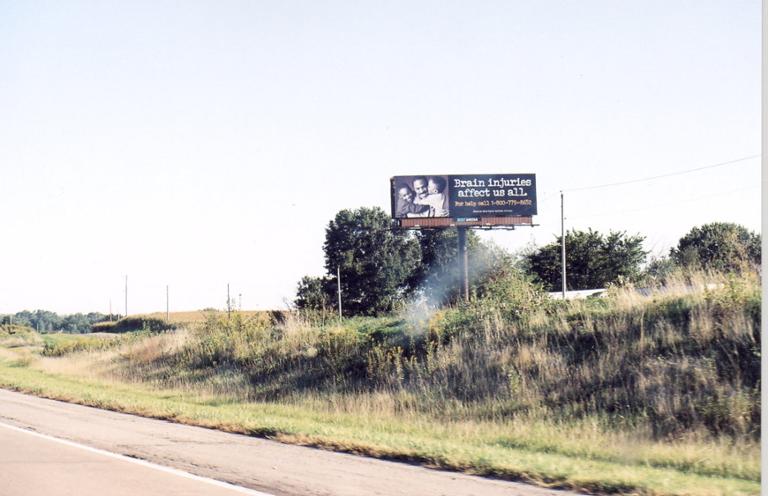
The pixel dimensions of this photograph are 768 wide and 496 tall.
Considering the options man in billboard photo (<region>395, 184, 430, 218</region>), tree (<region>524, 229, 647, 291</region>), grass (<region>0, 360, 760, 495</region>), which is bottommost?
grass (<region>0, 360, 760, 495</region>)

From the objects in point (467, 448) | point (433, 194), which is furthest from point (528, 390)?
point (433, 194)

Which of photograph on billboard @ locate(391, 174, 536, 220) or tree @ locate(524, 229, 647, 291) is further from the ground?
photograph on billboard @ locate(391, 174, 536, 220)

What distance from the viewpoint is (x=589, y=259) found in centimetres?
6794

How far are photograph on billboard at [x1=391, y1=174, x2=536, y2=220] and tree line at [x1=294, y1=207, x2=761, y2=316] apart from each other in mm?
12951

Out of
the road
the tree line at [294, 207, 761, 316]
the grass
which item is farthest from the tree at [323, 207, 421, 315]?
the road

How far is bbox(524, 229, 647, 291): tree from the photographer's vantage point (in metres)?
67.6

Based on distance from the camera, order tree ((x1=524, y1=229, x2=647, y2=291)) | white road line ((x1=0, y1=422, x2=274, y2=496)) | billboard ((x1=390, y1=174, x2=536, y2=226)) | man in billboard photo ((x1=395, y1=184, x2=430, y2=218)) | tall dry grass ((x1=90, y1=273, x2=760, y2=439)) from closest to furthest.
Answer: white road line ((x1=0, y1=422, x2=274, y2=496)) → tall dry grass ((x1=90, y1=273, x2=760, y2=439)) → man in billboard photo ((x1=395, y1=184, x2=430, y2=218)) → billboard ((x1=390, y1=174, x2=536, y2=226)) → tree ((x1=524, y1=229, x2=647, y2=291))

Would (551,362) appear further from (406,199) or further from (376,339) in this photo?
(406,199)

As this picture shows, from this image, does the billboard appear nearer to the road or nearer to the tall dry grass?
the tall dry grass

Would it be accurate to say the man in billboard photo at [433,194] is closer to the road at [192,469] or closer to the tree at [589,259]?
the tree at [589,259]

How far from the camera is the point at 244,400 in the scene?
2155 cm

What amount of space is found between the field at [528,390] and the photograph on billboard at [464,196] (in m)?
26.5

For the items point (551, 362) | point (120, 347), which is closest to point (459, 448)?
point (551, 362)

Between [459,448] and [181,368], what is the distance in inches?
793
